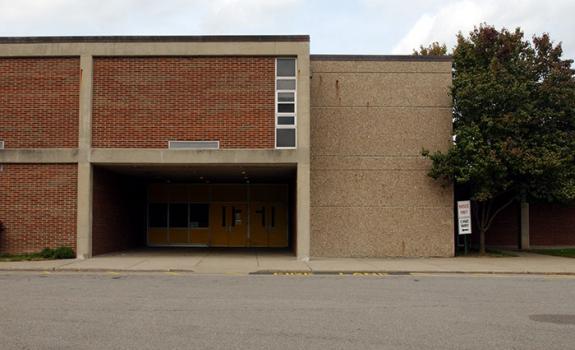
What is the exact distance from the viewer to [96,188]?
21172 mm

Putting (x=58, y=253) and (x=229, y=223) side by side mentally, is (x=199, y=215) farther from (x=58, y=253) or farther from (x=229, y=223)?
(x=58, y=253)

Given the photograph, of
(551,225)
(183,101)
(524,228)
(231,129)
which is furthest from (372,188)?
(551,225)

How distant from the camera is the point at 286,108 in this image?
2058 centimetres

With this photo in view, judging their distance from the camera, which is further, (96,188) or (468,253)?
(468,253)

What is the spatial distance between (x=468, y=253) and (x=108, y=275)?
13.3 metres

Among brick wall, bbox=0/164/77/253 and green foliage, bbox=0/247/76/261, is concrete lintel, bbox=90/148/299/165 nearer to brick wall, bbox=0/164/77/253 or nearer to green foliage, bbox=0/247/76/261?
brick wall, bbox=0/164/77/253

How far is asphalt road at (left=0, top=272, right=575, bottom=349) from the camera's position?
791cm

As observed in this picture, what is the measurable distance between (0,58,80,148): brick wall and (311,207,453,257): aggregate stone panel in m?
8.32

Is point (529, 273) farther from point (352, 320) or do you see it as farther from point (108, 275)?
point (108, 275)

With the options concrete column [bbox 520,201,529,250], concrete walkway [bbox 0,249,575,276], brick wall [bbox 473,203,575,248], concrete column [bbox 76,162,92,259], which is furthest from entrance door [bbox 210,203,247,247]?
concrete column [bbox 520,201,529,250]

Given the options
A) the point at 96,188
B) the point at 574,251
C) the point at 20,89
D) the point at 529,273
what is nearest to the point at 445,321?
the point at 529,273

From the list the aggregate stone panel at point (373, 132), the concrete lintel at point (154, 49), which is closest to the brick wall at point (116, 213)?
the concrete lintel at point (154, 49)

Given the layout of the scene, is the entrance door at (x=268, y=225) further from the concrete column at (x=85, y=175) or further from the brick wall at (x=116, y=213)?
the concrete column at (x=85, y=175)

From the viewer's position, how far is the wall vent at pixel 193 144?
2039cm
